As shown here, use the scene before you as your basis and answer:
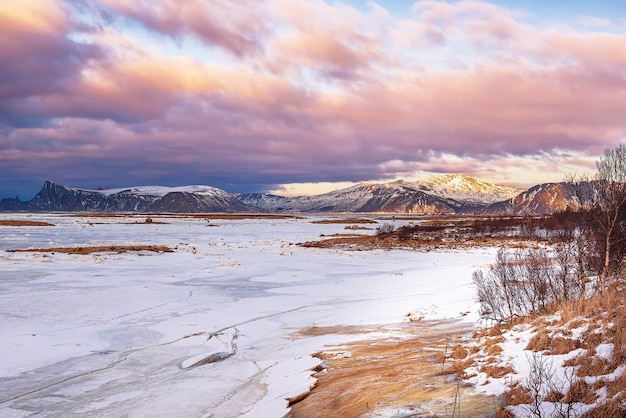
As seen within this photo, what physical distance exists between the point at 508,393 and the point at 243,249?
35952 millimetres

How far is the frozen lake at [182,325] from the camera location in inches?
335

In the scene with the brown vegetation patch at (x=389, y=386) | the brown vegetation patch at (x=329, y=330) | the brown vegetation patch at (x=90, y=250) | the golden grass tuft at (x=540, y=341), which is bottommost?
the brown vegetation patch at (x=329, y=330)

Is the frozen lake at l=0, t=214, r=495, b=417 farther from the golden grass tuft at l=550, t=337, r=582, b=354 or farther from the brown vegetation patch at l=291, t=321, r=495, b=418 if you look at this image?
the golden grass tuft at l=550, t=337, r=582, b=354

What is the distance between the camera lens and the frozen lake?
8508 millimetres

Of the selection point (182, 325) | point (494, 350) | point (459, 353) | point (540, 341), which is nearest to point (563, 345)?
point (540, 341)

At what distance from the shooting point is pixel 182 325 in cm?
Result: 1416

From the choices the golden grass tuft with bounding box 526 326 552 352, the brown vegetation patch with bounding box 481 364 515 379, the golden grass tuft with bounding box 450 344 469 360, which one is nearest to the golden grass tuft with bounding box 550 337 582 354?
the golden grass tuft with bounding box 526 326 552 352

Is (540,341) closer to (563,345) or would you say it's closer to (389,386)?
(563,345)

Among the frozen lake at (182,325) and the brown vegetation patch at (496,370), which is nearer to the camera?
the brown vegetation patch at (496,370)

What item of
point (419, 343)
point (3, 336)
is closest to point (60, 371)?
point (3, 336)

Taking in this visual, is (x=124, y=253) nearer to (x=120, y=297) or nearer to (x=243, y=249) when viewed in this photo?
(x=243, y=249)

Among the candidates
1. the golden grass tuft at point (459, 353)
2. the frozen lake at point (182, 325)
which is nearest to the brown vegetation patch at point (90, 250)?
the frozen lake at point (182, 325)

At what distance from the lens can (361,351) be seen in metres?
10.6

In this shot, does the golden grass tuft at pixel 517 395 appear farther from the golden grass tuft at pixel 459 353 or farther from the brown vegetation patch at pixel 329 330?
the brown vegetation patch at pixel 329 330
